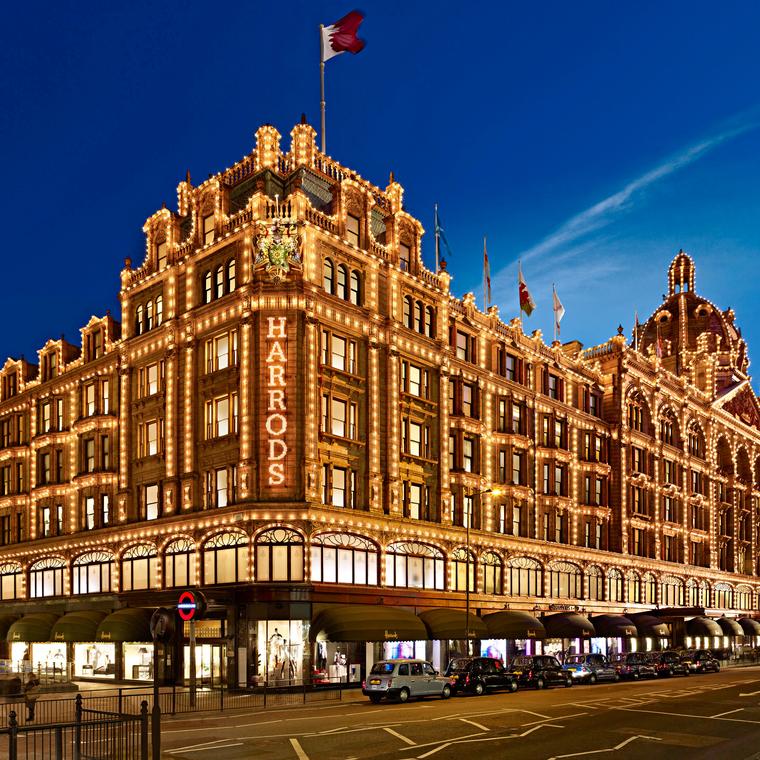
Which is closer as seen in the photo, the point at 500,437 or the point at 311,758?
the point at 311,758

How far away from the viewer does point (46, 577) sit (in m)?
66.1

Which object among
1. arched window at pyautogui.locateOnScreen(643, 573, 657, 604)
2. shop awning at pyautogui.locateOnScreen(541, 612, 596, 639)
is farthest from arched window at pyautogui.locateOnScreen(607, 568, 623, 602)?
shop awning at pyautogui.locateOnScreen(541, 612, 596, 639)

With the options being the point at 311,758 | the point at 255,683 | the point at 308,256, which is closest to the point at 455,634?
the point at 255,683

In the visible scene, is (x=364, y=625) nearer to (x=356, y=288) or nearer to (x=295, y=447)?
(x=295, y=447)

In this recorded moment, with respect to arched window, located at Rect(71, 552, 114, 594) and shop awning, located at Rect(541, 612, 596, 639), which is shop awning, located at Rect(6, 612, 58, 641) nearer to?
arched window, located at Rect(71, 552, 114, 594)

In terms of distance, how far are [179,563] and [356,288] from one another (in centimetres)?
1864

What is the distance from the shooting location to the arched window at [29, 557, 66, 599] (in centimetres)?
6444

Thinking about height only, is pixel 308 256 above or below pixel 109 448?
above

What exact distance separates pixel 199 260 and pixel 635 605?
157ft

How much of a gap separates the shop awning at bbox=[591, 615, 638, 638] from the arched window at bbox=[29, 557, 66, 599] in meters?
38.8

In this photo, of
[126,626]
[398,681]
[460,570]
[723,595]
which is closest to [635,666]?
[460,570]

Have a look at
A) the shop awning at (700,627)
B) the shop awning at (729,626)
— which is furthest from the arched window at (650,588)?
the shop awning at (729,626)

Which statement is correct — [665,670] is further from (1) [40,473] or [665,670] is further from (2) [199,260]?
(1) [40,473]

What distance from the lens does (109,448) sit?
60.6 meters
